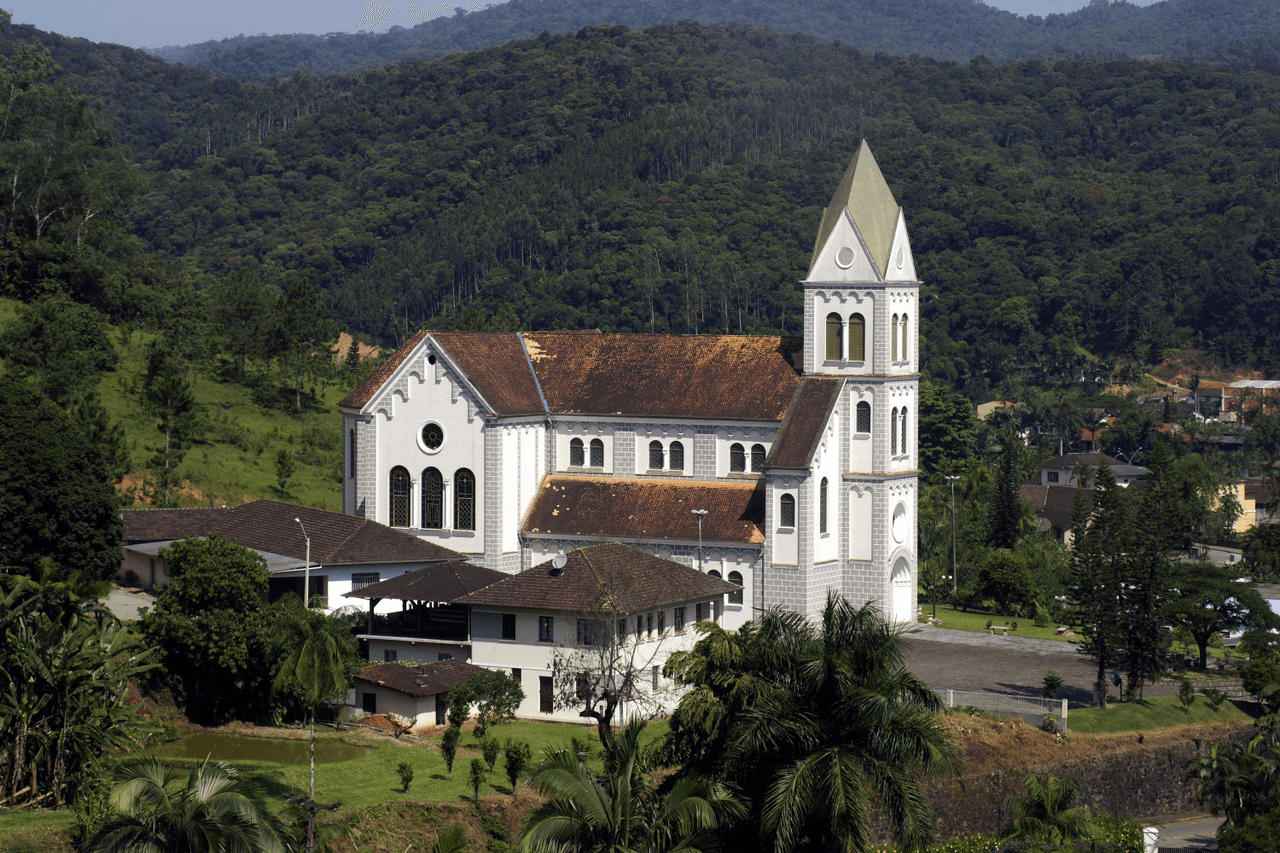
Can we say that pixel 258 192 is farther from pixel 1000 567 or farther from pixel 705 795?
pixel 705 795

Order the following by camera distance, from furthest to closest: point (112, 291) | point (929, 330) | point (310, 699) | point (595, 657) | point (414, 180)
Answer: point (414, 180) < point (929, 330) < point (112, 291) < point (595, 657) < point (310, 699)

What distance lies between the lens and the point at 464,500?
62.3 meters

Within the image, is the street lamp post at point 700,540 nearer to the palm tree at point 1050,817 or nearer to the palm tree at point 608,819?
the palm tree at point 1050,817

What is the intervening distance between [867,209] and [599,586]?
2026cm

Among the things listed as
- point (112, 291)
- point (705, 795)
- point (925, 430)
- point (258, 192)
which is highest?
point (258, 192)

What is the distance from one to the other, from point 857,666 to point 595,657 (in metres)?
18.2

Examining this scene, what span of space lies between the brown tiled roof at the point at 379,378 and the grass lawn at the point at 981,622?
2262cm

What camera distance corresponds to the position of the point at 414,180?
630 feet

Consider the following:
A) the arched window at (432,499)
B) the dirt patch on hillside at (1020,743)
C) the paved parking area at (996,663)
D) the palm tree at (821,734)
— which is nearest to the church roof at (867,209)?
the paved parking area at (996,663)

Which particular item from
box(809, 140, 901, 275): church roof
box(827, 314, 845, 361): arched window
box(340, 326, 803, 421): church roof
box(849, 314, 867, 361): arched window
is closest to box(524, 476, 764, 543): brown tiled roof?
box(340, 326, 803, 421): church roof

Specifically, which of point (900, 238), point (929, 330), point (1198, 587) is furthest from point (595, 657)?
point (929, 330)

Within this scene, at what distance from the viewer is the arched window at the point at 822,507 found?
197 feet

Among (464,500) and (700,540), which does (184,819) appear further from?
(464,500)

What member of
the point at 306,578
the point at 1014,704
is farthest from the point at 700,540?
the point at 306,578
